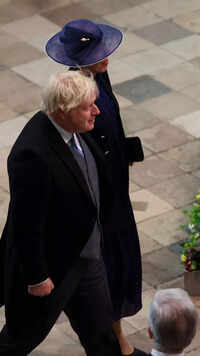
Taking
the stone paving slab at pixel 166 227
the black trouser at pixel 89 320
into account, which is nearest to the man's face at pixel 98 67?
the black trouser at pixel 89 320

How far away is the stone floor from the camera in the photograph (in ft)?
25.8

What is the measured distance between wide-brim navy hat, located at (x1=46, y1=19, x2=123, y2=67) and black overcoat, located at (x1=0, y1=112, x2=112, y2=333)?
0.57m

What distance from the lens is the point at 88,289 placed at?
6.02 metres

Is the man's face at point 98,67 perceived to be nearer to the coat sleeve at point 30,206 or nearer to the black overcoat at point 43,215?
the black overcoat at point 43,215

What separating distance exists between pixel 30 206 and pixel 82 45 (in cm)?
117

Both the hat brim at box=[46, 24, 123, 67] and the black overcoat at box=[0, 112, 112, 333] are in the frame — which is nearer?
the black overcoat at box=[0, 112, 112, 333]

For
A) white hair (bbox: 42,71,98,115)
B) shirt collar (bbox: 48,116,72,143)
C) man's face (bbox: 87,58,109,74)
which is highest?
white hair (bbox: 42,71,98,115)

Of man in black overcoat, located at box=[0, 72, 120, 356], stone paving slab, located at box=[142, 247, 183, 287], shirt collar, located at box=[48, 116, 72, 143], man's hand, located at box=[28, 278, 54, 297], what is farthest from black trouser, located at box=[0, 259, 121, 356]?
stone paving slab, located at box=[142, 247, 183, 287]

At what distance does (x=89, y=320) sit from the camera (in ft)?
19.9

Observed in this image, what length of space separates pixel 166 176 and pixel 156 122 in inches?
41.7

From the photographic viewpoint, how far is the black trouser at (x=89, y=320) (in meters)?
6.02

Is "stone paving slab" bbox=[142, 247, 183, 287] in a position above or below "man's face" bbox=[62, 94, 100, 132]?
below

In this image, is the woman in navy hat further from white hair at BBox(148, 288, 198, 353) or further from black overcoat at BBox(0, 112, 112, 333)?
white hair at BBox(148, 288, 198, 353)

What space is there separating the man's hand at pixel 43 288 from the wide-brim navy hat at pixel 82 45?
1302 millimetres
